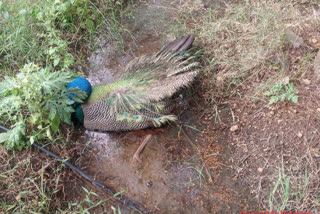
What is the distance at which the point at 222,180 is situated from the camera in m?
2.56

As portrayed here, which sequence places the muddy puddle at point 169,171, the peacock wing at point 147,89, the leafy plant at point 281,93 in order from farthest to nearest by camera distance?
the peacock wing at point 147,89, the leafy plant at point 281,93, the muddy puddle at point 169,171

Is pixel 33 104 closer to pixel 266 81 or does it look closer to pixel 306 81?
pixel 266 81

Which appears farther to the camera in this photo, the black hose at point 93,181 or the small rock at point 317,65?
the small rock at point 317,65

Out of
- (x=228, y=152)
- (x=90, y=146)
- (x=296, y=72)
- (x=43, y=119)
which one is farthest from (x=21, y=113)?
(x=296, y=72)

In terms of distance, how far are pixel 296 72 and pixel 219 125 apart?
86 cm

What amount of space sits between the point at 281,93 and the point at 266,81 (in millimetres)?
223

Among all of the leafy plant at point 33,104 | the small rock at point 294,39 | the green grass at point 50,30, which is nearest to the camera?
the leafy plant at point 33,104

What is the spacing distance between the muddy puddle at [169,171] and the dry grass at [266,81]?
0.21 meters

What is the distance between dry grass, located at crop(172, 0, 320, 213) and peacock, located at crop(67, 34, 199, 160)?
0.43m

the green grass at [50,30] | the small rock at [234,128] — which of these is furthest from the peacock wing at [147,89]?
the green grass at [50,30]

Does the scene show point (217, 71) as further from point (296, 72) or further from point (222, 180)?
point (222, 180)

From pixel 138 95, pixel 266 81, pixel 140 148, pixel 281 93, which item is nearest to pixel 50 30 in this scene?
pixel 138 95

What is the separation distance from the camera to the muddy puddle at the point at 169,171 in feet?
8.08

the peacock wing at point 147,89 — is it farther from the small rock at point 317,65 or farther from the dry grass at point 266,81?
the small rock at point 317,65
